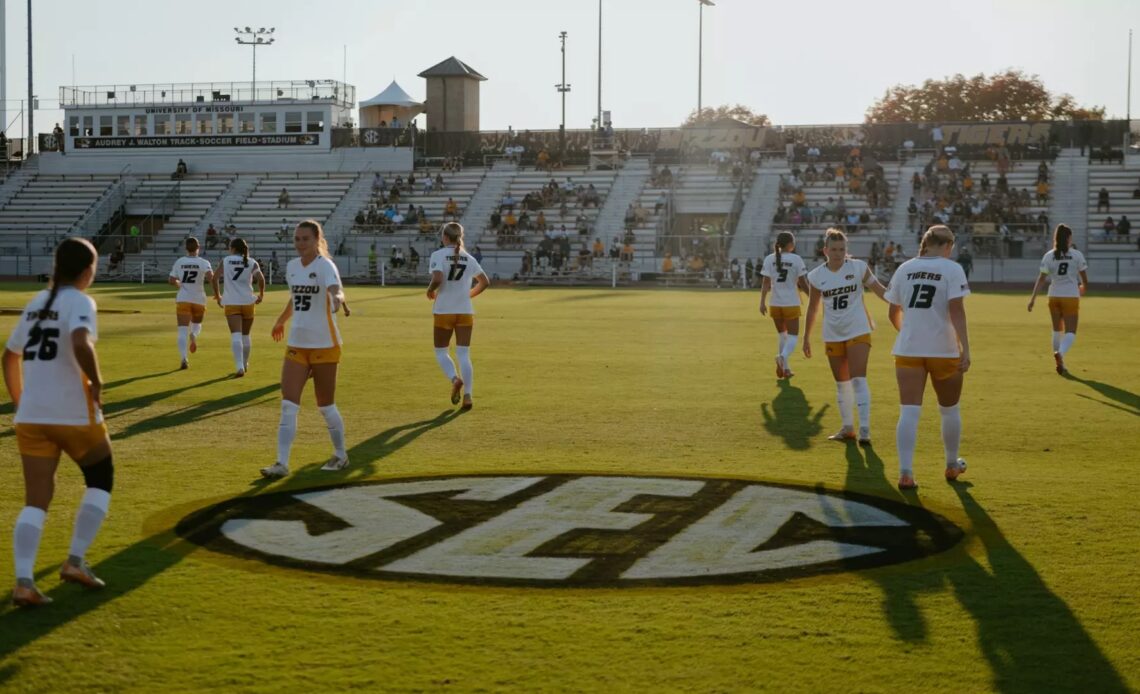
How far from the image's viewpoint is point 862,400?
11469mm

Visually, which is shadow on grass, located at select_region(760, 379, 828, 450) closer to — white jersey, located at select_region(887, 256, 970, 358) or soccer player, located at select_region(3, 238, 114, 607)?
white jersey, located at select_region(887, 256, 970, 358)

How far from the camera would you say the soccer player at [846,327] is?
451 inches

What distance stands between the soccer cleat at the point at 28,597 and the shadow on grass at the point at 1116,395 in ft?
36.3

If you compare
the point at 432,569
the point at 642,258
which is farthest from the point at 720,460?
the point at 642,258

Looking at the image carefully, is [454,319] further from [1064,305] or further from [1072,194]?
[1072,194]

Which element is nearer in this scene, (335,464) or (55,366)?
(55,366)

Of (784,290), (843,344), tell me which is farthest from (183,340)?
(843,344)

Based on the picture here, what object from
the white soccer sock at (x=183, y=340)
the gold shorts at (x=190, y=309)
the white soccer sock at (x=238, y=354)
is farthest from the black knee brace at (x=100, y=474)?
the gold shorts at (x=190, y=309)

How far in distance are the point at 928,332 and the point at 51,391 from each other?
5.92 metres

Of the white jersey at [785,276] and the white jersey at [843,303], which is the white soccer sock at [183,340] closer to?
the white jersey at [785,276]

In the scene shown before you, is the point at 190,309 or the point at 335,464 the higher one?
the point at 190,309

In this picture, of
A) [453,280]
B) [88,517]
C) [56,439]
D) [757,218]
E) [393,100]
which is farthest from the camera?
[393,100]

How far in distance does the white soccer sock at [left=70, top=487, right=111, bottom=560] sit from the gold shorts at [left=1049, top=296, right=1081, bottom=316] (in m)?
14.8

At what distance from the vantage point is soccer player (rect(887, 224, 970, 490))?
357 inches
